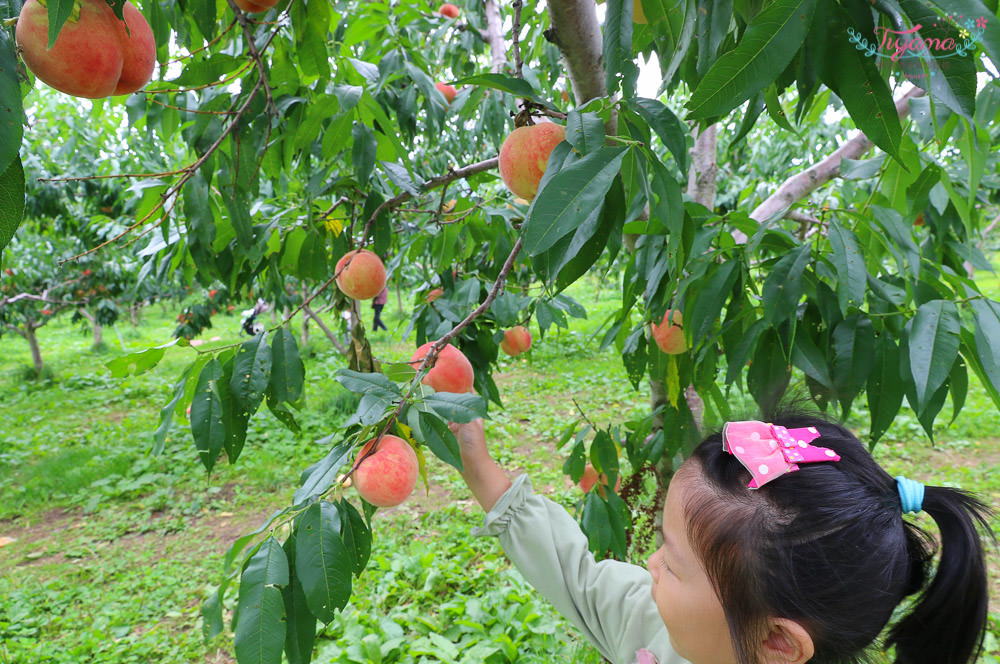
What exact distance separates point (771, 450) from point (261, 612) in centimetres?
69

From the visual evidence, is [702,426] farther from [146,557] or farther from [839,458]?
[146,557]

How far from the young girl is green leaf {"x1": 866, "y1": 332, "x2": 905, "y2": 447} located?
0.31 feet

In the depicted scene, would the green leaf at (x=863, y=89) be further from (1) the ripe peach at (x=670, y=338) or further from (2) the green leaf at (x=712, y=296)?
(1) the ripe peach at (x=670, y=338)

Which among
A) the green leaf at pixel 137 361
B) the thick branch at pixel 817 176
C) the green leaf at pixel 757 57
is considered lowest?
the green leaf at pixel 137 361

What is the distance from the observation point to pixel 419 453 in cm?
119

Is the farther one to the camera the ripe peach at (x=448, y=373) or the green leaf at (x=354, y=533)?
the ripe peach at (x=448, y=373)

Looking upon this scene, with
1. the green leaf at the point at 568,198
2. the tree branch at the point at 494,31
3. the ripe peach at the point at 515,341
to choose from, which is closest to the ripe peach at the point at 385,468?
the green leaf at the point at 568,198

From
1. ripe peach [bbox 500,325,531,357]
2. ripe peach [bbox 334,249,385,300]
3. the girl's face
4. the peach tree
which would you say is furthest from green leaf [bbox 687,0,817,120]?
ripe peach [bbox 500,325,531,357]

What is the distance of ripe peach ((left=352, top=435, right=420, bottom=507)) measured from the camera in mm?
964

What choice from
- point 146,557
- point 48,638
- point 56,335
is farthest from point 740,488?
point 56,335

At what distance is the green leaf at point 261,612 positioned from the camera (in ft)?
2.25

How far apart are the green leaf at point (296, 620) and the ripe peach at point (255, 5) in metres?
0.84

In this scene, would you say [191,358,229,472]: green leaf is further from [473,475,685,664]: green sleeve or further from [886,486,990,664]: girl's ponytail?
[886,486,990,664]: girl's ponytail

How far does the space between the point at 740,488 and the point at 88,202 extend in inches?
245
